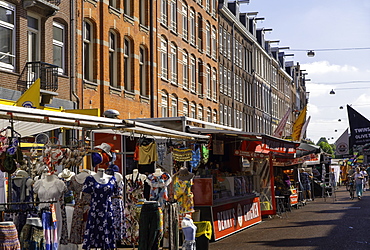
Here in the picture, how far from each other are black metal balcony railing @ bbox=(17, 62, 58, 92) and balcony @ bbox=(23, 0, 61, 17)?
173 cm

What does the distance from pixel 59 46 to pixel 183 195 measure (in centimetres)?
976

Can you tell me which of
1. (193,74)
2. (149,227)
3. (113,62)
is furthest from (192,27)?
(149,227)

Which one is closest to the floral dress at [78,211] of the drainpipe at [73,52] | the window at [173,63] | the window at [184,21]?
the drainpipe at [73,52]

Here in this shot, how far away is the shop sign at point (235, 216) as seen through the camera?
54.5 feet

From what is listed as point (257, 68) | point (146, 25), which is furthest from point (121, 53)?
point (257, 68)

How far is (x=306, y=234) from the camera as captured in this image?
1722cm

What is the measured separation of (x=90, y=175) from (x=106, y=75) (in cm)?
1441

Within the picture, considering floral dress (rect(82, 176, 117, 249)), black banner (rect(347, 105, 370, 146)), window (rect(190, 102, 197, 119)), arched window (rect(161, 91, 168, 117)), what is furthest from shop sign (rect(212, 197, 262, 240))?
window (rect(190, 102, 197, 119))

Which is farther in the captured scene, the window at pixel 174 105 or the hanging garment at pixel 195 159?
the window at pixel 174 105

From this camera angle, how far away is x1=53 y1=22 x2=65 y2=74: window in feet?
72.5

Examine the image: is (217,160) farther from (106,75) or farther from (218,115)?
(218,115)

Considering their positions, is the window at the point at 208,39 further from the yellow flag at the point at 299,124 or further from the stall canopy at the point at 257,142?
the stall canopy at the point at 257,142

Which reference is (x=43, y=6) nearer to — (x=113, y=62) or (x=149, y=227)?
(x=113, y=62)

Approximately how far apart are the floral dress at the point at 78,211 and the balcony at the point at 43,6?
999 cm
